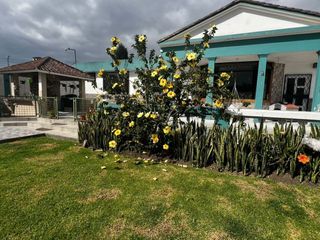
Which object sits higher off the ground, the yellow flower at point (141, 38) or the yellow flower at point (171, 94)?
the yellow flower at point (141, 38)

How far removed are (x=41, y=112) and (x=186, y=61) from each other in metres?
9.83

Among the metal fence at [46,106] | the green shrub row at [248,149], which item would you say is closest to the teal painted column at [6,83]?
the metal fence at [46,106]

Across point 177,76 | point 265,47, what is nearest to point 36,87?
point 177,76

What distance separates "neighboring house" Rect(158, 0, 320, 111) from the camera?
8672 millimetres

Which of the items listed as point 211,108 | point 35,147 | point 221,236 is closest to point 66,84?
point 35,147

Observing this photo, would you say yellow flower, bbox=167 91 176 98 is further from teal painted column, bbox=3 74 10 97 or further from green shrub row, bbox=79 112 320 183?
teal painted column, bbox=3 74 10 97

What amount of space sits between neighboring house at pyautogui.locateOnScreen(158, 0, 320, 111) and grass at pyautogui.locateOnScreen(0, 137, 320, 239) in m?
7.02

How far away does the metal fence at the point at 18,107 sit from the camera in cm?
1169

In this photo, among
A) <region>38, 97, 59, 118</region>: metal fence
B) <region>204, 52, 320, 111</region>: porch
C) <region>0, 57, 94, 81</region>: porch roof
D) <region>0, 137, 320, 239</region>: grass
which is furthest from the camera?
<region>0, 57, 94, 81</region>: porch roof

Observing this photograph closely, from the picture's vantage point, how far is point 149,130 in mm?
4977

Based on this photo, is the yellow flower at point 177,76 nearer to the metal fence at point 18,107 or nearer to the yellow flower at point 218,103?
the yellow flower at point 218,103

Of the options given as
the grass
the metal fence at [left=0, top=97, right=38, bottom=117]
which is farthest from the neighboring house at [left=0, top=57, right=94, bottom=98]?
the grass

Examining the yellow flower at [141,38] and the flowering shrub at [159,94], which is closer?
the flowering shrub at [159,94]

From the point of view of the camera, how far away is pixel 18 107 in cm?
1203
